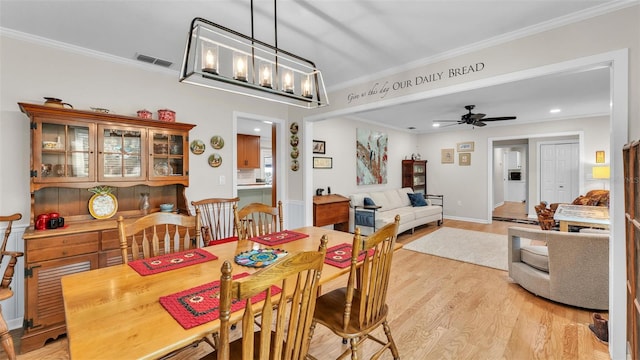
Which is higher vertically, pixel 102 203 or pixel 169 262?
pixel 102 203

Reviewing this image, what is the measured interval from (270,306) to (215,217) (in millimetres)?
Answer: 2869

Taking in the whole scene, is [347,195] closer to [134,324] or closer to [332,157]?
[332,157]

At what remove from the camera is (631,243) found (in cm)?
158

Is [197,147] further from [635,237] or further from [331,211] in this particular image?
[635,237]

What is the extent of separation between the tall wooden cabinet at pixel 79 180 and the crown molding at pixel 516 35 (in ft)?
8.10

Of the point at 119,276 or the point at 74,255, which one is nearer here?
the point at 119,276

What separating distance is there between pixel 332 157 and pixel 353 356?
437 cm

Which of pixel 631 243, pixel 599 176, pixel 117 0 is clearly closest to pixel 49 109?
pixel 117 0

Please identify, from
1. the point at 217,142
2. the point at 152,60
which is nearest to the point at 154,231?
the point at 217,142

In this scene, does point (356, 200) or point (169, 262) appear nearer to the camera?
point (169, 262)

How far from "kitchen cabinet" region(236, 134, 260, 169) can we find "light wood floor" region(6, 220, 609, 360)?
5357 millimetres

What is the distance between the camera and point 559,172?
7.02 m

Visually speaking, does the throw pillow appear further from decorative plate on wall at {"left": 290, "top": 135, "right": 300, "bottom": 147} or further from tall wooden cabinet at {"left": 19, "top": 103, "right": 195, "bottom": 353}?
tall wooden cabinet at {"left": 19, "top": 103, "right": 195, "bottom": 353}

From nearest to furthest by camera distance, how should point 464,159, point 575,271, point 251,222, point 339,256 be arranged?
point 339,256, point 251,222, point 575,271, point 464,159
